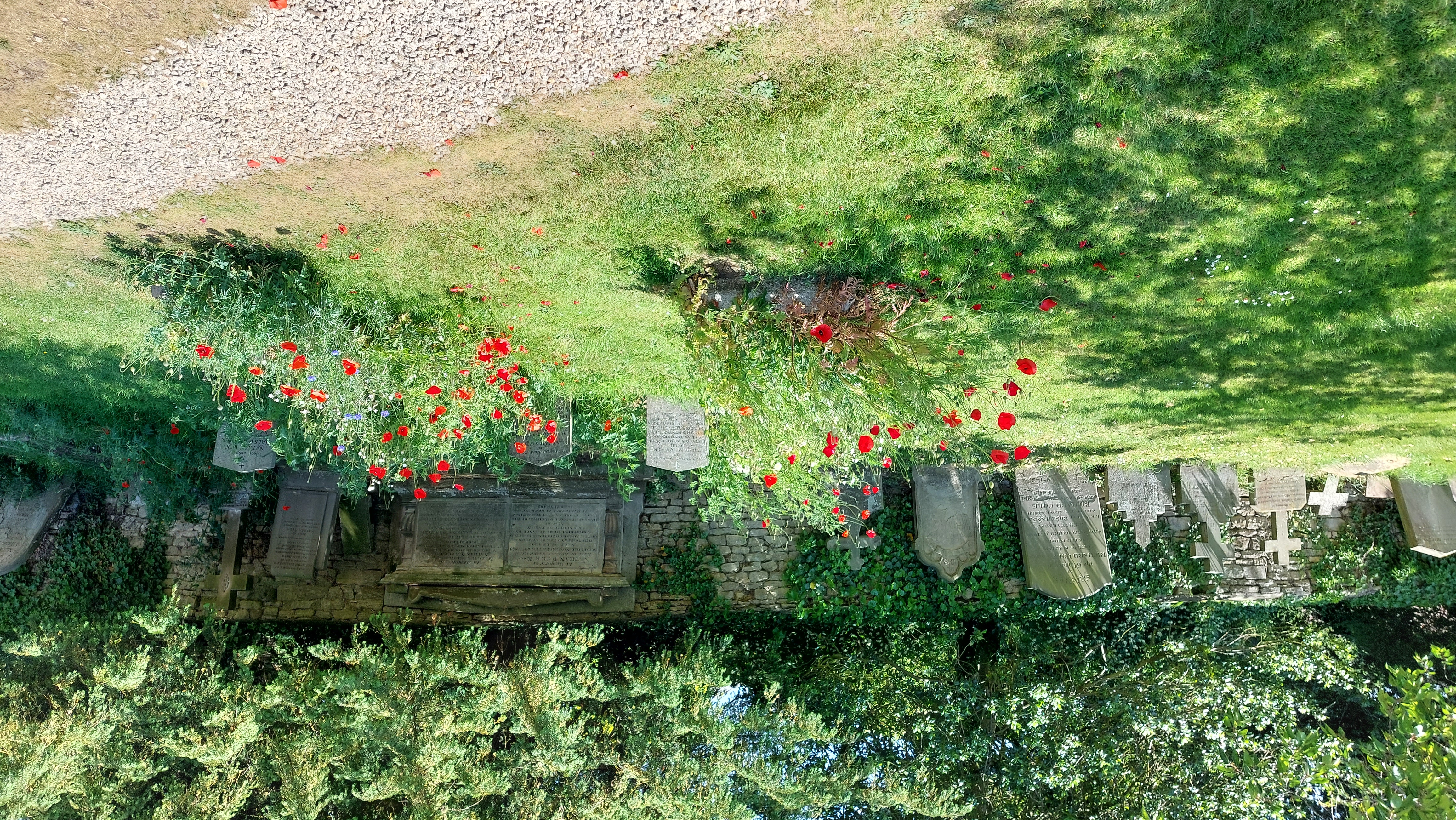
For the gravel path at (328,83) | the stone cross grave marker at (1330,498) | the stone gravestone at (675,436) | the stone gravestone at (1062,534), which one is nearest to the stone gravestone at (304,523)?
the gravel path at (328,83)

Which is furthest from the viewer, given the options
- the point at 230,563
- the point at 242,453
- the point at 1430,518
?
the point at 230,563

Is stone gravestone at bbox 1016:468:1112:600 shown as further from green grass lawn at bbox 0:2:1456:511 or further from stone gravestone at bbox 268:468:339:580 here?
stone gravestone at bbox 268:468:339:580

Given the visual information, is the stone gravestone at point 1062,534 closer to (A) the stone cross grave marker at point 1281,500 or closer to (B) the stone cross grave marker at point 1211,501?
(B) the stone cross grave marker at point 1211,501

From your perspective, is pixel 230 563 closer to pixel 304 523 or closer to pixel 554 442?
pixel 304 523

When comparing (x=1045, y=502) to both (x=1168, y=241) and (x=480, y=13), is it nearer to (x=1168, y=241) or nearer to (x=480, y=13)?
(x=1168, y=241)

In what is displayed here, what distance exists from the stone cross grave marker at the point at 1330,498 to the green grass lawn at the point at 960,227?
31.5 inches

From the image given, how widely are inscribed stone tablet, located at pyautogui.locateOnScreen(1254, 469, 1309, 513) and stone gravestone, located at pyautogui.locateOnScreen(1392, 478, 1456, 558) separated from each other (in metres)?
0.91

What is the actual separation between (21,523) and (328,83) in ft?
25.0

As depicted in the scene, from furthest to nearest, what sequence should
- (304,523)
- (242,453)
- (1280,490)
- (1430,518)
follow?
(304,523) < (1280,490) < (1430,518) < (242,453)

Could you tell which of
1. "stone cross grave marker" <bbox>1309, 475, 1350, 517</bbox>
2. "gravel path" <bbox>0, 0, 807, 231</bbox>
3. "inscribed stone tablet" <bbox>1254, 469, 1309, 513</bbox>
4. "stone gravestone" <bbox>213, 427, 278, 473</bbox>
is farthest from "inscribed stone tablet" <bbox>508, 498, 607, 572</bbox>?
"stone cross grave marker" <bbox>1309, 475, 1350, 517</bbox>

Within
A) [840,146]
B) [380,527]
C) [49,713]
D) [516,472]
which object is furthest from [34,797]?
[840,146]

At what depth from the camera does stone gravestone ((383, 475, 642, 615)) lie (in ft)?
28.5

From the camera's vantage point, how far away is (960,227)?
624cm

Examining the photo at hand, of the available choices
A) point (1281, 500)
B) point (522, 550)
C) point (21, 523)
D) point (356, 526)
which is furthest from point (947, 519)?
point (21, 523)
